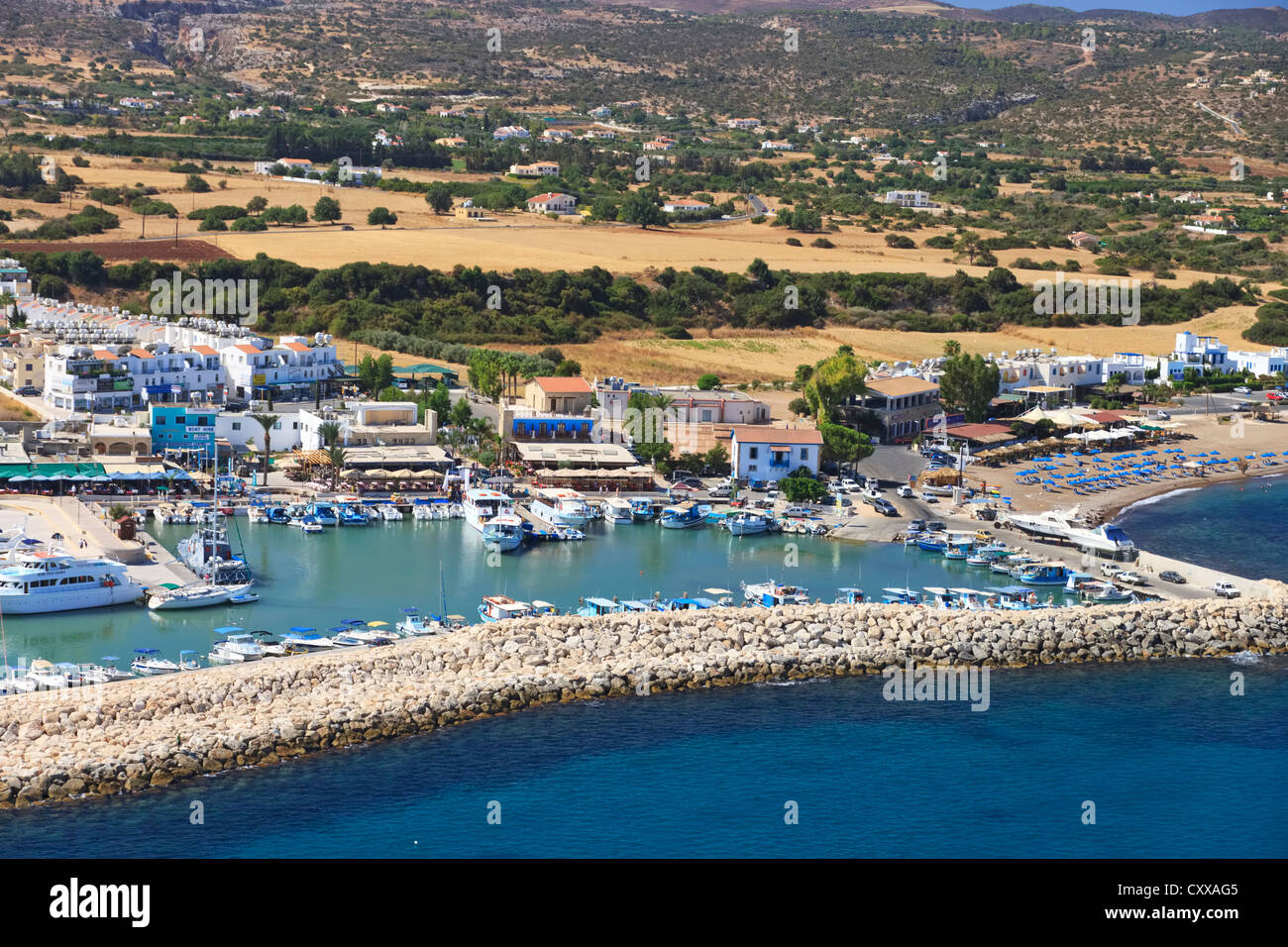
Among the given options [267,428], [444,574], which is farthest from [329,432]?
[444,574]

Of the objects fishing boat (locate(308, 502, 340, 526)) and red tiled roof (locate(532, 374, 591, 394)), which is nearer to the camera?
fishing boat (locate(308, 502, 340, 526))

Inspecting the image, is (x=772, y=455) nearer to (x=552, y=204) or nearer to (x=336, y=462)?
(x=336, y=462)

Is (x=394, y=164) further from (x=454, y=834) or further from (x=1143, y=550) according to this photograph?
(x=454, y=834)

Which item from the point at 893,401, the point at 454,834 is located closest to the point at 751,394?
the point at 893,401

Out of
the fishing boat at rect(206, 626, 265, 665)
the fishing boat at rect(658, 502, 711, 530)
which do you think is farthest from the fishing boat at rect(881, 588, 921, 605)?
the fishing boat at rect(206, 626, 265, 665)

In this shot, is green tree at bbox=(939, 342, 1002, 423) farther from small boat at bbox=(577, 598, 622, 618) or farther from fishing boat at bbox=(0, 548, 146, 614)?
fishing boat at bbox=(0, 548, 146, 614)

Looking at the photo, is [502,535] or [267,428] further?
[267,428]

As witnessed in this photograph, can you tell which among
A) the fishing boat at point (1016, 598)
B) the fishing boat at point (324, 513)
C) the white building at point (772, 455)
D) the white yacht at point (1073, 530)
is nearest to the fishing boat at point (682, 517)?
the white building at point (772, 455)
